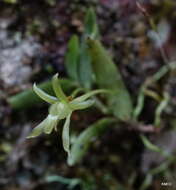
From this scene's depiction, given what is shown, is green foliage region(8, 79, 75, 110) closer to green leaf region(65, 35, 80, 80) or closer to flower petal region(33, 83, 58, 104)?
green leaf region(65, 35, 80, 80)

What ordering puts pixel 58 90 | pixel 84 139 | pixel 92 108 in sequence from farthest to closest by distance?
1. pixel 92 108
2. pixel 84 139
3. pixel 58 90

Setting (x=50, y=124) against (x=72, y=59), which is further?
(x=72, y=59)

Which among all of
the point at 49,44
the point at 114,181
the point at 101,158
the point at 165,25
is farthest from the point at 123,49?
the point at 114,181

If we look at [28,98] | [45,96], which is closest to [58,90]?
[45,96]

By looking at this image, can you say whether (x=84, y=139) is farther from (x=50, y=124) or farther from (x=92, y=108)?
(x=50, y=124)

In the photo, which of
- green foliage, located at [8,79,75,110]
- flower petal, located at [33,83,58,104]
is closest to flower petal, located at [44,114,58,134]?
flower petal, located at [33,83,58,104]

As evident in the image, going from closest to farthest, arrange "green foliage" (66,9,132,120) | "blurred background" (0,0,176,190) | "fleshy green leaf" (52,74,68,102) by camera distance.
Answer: "fleshy green leaf" (52,74,68,102) < "green foliage" (66,9,132,120) < "blurred background" (0,0,176,190)
